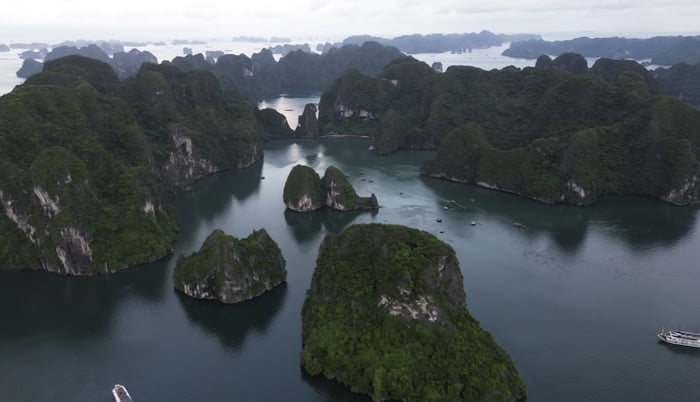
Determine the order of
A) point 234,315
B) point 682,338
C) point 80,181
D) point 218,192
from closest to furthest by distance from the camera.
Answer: point 682,338 < point 234,315 < point 80,181 < point 218,192

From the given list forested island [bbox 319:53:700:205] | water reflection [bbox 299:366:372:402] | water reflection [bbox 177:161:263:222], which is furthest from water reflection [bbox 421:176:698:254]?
water reflection [bbox 299:366:372:402]

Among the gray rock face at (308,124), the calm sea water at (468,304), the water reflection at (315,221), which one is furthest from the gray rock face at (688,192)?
the gray rock face at (308,124)

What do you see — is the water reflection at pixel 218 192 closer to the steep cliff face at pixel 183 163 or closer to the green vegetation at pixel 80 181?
the steep cliff face at pixel 183 163

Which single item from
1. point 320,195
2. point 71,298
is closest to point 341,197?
point 320,195

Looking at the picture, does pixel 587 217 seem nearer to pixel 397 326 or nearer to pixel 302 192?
pixel 302 192

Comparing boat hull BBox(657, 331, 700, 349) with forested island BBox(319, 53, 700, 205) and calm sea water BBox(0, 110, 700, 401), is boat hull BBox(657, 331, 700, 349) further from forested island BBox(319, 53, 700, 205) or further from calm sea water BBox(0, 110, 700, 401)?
forested island BBox(319, 53, 700, 205)

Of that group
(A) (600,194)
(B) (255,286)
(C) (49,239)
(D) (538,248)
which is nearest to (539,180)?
(A) (600,194)

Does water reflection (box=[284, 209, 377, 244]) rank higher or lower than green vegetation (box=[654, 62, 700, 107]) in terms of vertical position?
lower
